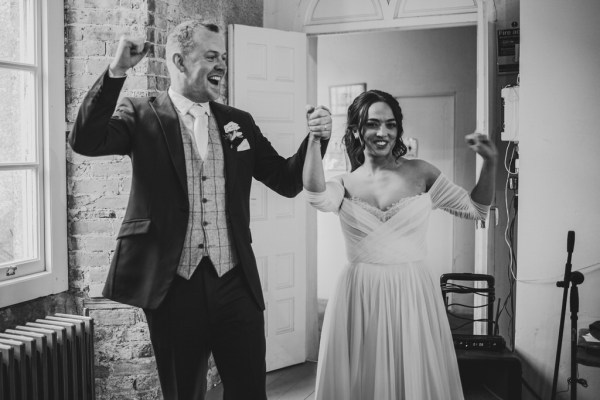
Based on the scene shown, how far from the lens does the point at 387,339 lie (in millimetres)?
2297

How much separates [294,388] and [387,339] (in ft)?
5.99

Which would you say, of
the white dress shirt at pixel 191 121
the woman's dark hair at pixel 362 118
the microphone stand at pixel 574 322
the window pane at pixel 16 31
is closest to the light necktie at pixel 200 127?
the white dress shirt at pixel 191 121

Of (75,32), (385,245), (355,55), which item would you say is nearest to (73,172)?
(75,32)

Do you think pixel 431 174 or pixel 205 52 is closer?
pixel 205 52

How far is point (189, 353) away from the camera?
193 centimetres

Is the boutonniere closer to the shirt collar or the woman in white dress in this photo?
the shirt collar

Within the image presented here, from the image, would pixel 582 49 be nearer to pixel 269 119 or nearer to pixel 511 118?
pixel 511 118

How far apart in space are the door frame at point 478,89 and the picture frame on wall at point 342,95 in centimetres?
169

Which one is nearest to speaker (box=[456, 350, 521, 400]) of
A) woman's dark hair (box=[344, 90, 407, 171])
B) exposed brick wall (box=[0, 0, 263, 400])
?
woman's dark hair (box=[344, 90, 407, 171])

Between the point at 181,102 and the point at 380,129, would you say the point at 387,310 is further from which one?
the point at 181,102

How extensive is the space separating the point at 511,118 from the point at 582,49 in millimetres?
578

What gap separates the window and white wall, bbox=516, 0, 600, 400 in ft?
8.05

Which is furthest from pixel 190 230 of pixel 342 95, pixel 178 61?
pixel 342 95

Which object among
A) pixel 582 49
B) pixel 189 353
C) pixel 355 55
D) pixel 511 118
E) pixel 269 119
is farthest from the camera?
pixel 355 55
